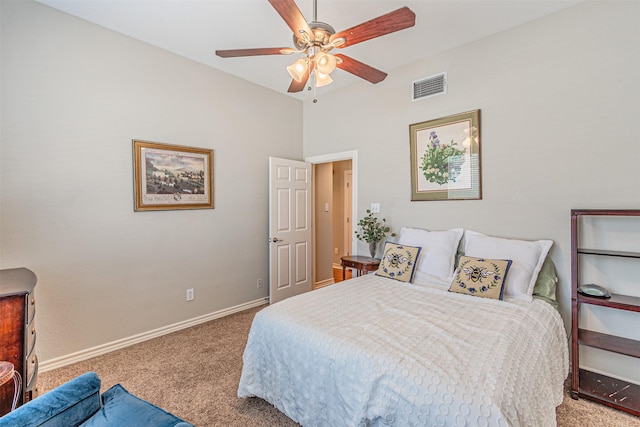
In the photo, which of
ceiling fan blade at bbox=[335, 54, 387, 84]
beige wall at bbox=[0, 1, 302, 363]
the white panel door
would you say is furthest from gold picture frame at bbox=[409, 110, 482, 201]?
beige wall at bbox=[0, 1, 302, 363]

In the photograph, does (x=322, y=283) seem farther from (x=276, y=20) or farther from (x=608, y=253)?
(x=276, y=20)

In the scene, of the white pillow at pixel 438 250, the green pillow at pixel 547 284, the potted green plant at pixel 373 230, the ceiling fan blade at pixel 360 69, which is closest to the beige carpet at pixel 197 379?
the green pillow at pixel 547 284

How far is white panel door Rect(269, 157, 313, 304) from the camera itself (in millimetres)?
3816

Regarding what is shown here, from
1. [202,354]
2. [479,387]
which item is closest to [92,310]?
[202,354]

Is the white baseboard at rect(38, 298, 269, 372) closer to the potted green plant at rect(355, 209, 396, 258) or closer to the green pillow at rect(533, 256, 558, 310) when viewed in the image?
the potted green plant at rect(355, 209, 396, 258)

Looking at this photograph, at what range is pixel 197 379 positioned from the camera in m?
2.25

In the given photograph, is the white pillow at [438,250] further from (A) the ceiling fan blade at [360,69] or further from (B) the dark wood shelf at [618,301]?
(A) the ceiling fan blade at [360,69]

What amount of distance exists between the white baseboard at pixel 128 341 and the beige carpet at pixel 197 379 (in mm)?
56

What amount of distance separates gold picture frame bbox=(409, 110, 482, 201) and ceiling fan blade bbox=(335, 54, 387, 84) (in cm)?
108

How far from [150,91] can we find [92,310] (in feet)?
6.96

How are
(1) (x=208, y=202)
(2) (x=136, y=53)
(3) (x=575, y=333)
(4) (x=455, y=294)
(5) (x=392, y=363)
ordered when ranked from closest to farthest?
(5) (x=392, y=363)
(3) (x=575, y=333)
(4) (x=455, y=294)
(2) (x=136, y=53)
(1) (x=208, y=202)

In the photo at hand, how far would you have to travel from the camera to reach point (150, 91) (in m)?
2.92

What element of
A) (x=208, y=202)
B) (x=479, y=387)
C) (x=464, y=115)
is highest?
(x=464, y=115)

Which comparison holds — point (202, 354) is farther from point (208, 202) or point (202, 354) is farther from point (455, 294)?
point (455, 294)
